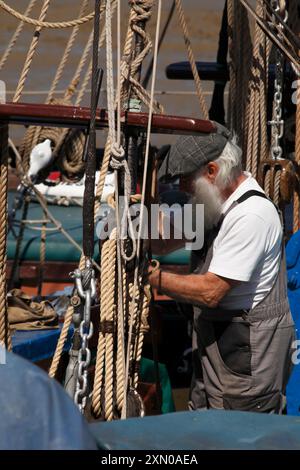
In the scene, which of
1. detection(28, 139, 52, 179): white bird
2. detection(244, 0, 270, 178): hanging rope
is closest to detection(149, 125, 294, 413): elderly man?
detection(244, 0, 270, 178): hanging rope

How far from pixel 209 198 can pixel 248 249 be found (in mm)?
228

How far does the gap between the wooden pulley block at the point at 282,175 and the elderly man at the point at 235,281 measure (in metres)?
0.91

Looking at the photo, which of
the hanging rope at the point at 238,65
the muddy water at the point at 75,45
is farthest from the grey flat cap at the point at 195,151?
the muddy water at the point at 75,45

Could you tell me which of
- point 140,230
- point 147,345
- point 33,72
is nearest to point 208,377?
point 140,230

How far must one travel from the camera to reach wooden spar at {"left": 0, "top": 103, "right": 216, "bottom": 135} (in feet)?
10.5

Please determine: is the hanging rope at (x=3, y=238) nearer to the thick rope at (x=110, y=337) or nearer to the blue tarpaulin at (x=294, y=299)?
the thick rope at (x=110, y=337)

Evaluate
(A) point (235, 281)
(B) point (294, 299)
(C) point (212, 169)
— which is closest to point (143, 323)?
(A) point (235, 281)

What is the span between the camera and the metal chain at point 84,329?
2.90 meters

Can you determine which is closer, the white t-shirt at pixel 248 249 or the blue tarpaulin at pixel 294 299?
the white t-shirt at pixel 248 249

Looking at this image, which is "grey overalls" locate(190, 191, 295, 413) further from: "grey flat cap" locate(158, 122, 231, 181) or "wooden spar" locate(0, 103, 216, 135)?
"wooden spar" locate(0, 103, 216, 135)

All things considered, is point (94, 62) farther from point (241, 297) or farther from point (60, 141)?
point (60, 141)

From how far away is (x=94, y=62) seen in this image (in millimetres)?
3072

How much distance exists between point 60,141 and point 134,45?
282 centimetres

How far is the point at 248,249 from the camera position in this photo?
325 centimetres
